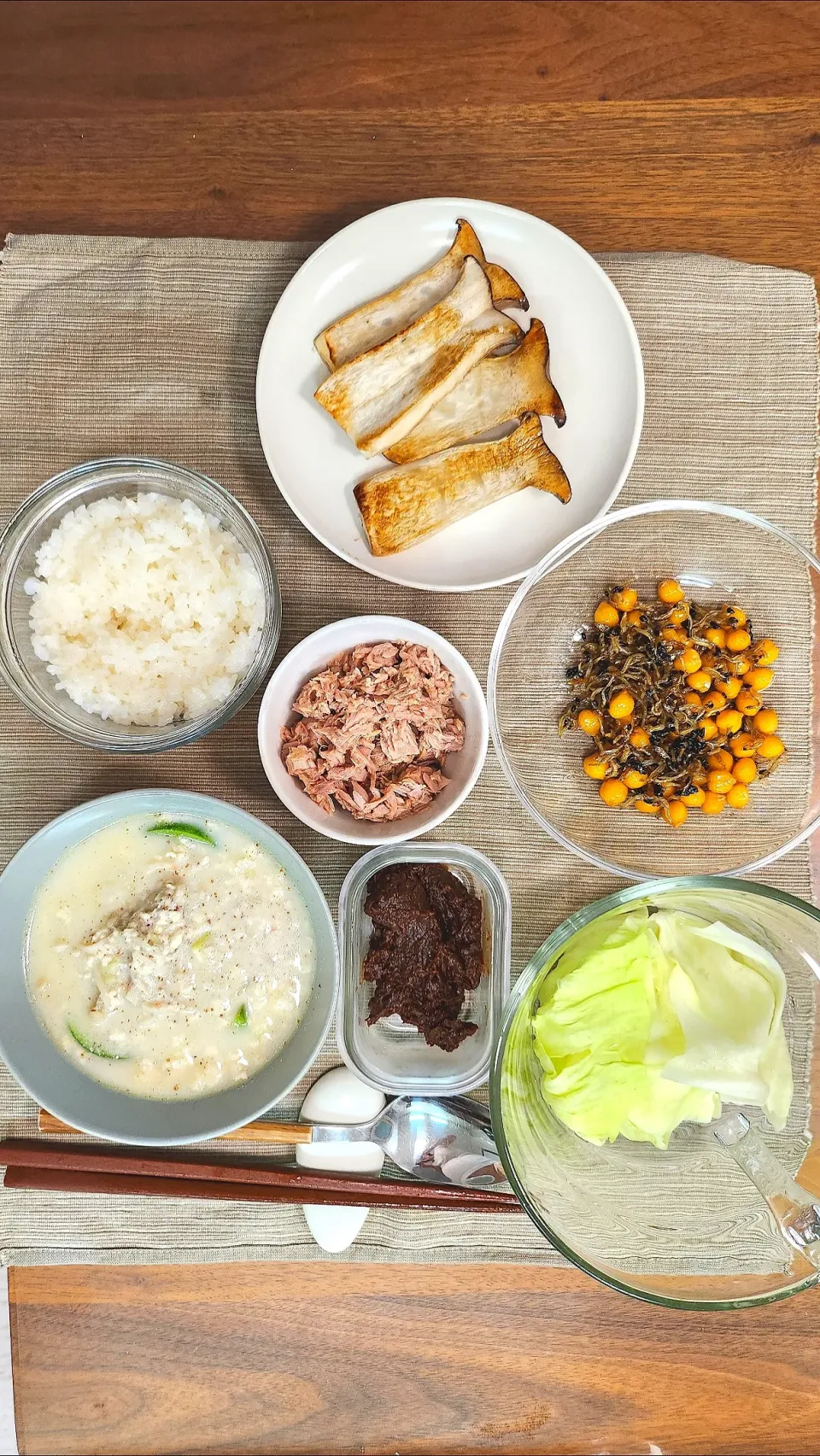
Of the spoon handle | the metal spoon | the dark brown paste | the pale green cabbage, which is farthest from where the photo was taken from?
the metal spoon

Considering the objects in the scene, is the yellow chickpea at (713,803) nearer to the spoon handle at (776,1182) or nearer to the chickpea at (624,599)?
the chickpea at (624,599)

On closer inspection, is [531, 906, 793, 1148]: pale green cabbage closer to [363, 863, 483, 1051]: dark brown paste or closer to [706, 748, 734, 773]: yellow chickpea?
[363, 863, 483, 1051]: dark brown paste

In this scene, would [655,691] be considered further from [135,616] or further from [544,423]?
[135,616]

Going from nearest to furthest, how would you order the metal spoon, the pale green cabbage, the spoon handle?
the pale green cabbage, the spoon handle, the metal spoon

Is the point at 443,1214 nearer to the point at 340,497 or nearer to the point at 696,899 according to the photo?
the point at 696,899

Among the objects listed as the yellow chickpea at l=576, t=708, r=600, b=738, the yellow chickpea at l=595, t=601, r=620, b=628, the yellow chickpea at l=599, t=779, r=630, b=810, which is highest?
the yellow chickpea at l=595, t=601, r=620, b=628

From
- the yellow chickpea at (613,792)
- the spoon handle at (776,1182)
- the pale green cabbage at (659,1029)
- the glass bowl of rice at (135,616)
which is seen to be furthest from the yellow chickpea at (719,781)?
the glass bowl of rice at (135,616)

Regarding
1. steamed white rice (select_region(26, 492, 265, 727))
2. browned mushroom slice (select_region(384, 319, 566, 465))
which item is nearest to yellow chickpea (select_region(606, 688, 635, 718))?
browned mushroom slice (select_region(384, 319, 566, 465))
